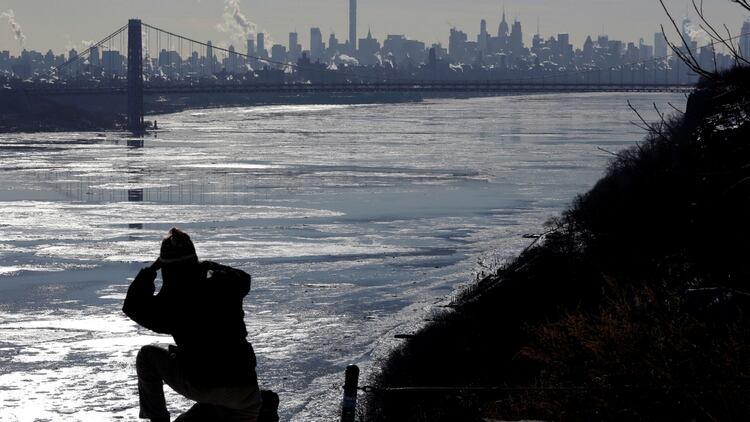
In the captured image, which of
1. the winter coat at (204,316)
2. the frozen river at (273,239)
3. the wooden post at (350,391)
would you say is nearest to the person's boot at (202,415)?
the winter coat at (204,316)

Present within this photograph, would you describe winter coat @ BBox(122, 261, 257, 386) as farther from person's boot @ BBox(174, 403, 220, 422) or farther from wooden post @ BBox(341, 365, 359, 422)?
wooden post @ BBox(341, 365, 359, 422)

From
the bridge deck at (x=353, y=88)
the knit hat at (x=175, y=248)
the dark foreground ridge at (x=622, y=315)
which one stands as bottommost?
the dark foreground ridge at (x=622, y=315)

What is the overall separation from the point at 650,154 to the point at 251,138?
5467cm

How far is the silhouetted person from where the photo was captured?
3830 mm

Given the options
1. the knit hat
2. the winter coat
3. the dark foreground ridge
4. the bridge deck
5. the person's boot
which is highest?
the bridge deck

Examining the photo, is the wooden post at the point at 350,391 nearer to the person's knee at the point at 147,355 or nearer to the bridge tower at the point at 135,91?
the person's knee at the point at 147,355

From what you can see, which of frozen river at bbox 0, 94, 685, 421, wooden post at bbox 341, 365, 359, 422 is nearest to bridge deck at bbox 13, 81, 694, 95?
frozen river at bbox 0, 94, 685, 421

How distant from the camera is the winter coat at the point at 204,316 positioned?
384cm

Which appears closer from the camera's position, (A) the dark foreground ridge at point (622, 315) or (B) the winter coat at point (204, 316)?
(B) the winter coat at point (204, 316)

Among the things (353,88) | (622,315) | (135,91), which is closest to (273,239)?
(622,315)

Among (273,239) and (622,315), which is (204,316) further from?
(273,239)

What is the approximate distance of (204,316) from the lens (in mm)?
3873

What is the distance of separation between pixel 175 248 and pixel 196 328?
0.93ft

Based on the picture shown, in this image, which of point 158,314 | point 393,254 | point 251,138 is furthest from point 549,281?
point 251,138
